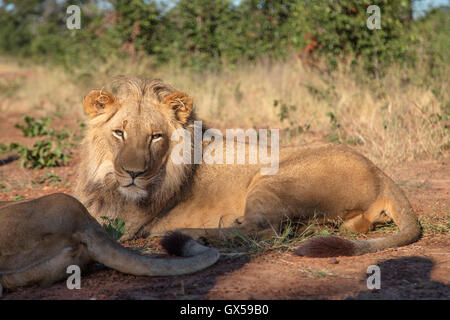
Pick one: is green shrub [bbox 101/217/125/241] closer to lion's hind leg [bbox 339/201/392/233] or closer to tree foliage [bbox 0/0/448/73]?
lion's hind leg [bbox 339/201/392/233]

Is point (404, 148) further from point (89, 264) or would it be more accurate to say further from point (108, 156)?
point (89, 264)

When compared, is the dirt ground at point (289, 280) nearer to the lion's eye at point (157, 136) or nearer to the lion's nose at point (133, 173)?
the lion's nose at point (133, 173)

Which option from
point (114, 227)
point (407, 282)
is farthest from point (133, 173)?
point (407, 282)

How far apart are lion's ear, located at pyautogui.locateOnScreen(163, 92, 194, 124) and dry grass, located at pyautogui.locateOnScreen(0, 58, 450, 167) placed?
112 inches

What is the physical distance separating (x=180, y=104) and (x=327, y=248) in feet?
5.14

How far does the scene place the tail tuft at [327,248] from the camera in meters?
3.30

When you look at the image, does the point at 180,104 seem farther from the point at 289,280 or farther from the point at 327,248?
the point at 289,280

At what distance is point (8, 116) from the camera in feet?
38.4

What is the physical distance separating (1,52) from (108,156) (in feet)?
87.3

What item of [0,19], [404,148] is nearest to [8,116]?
[404,148]

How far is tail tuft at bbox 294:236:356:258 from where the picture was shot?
3.30 meters

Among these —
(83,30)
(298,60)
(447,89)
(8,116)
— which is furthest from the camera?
(83,30)

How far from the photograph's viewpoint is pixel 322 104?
832cm

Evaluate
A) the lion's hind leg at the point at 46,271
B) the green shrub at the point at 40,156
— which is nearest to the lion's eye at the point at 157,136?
the lion's hind leg at the point at 46,271
